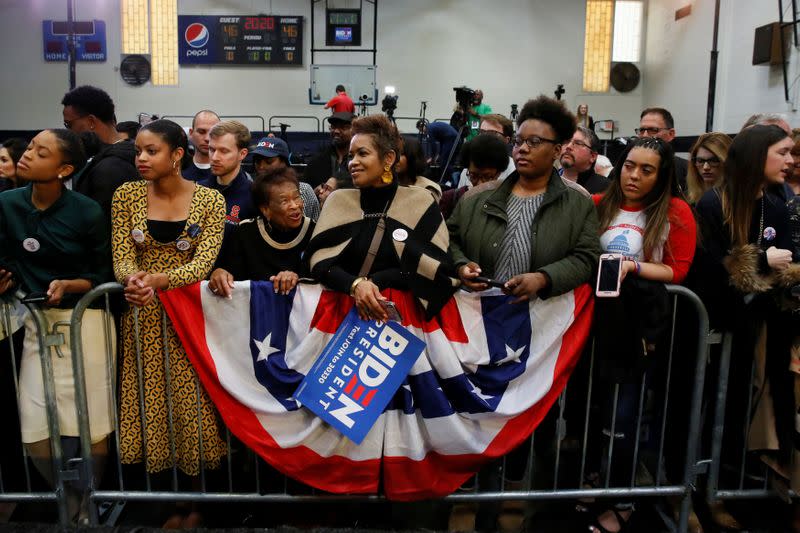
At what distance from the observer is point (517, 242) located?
8.61 ft

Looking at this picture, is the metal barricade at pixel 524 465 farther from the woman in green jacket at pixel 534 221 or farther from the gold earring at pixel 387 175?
the gold earring at pixel 387 175

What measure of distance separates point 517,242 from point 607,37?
1542 centimetres

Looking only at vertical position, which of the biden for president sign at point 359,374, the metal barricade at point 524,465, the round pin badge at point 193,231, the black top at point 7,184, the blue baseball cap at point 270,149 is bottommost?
the metal barricade at point 524,465

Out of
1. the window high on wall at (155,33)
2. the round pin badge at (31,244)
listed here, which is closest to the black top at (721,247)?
the round pin badge at (31,244)

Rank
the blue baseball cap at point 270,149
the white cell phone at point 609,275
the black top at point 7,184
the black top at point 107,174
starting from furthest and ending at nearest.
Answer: the blue baseball cap at point 270,149
the black top at point 7,184
the black top at point 107,174
the white cell phone at point 609,275

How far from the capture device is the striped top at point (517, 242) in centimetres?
261

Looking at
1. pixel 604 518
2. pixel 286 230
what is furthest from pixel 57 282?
pixel 604 518

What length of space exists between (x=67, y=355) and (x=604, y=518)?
2.47 metres

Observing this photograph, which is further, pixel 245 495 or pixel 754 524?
pixel 754 524

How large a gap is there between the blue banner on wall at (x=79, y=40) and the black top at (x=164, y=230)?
604 inches

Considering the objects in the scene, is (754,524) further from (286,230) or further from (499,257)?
(286,230)

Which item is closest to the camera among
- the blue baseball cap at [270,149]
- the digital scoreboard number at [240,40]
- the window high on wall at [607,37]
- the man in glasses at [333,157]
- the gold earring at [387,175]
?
the gold earring at [387,175]

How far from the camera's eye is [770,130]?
9.15ft

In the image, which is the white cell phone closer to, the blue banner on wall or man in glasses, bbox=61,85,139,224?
man in glasses, bbox=61,85,139,224
